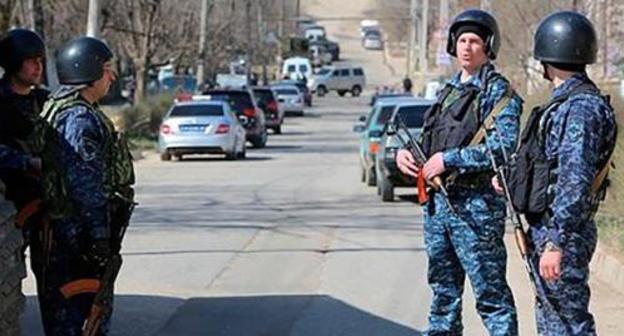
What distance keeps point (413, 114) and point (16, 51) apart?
14667 millimetres

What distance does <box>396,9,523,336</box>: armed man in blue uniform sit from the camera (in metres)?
7.74

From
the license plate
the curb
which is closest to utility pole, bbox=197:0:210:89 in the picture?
the license plate

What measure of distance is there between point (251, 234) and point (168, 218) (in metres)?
2.24

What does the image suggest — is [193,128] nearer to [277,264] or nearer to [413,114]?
[413,114]

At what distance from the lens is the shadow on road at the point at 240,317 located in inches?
411

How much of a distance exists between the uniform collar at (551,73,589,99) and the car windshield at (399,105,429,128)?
15.5 metres

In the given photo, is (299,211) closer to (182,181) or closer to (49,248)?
(182,181)

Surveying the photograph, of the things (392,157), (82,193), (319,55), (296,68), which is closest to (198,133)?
(392,157)

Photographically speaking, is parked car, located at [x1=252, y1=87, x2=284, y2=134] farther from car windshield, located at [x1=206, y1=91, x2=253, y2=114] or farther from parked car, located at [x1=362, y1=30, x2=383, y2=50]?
parked car, located at [x1=362, y1=30, x2=383, y2=50]

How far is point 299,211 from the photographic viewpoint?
2075cm

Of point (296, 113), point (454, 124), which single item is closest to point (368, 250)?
point (454, 124)

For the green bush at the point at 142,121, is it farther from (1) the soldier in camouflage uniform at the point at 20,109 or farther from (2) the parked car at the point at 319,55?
(2) the parked car at the point at 319,55

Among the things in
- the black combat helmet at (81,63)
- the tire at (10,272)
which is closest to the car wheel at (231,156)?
the tire at (10,272)

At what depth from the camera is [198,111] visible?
3425 cm
